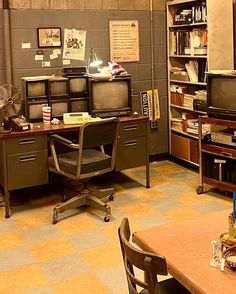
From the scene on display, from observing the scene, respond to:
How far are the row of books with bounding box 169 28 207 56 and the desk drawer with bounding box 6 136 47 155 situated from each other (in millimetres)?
2146

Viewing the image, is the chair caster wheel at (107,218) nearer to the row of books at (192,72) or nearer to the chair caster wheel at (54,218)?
the chair caster wheel at (54,218)

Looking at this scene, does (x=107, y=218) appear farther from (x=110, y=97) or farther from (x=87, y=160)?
(x=110, y=97)

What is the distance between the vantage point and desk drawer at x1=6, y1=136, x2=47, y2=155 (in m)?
4.36

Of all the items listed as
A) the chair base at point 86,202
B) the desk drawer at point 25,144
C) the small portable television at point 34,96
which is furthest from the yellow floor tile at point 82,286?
the small portable television at point 34,96

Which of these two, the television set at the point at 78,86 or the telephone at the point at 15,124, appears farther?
the television set at the point at 78,86

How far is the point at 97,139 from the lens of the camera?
13.9 feet

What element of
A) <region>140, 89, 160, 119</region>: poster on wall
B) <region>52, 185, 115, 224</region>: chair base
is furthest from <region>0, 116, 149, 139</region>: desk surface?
<region>140, 89, 160, 119</region>: poster on wall

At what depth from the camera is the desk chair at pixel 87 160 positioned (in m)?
4.15

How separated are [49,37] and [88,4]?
64cm

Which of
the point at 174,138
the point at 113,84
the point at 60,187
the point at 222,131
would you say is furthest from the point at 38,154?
the point at 174,138

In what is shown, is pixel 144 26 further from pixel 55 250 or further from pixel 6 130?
pixel 55 250

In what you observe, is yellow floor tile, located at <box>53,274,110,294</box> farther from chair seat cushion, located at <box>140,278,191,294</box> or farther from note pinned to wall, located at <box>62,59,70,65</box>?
note pinned to wall, located at <box>62,59,70,65</box>

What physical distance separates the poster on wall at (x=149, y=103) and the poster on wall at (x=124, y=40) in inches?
18.7

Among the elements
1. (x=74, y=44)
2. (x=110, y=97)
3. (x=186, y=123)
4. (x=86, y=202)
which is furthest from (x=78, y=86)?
(x=186, y=123)
